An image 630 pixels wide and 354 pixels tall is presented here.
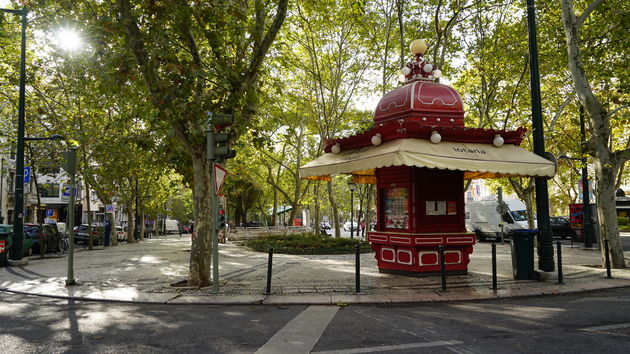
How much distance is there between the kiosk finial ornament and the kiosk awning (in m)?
2.35

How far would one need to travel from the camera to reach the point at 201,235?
382 inches

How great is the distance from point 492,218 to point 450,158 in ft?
69.1

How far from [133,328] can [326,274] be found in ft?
20.0

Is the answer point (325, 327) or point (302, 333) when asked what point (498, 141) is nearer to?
point (325, 327)

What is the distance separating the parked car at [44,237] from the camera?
19.6 m

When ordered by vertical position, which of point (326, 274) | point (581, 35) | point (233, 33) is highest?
point (581, 35)

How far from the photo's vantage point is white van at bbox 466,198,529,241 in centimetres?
2724

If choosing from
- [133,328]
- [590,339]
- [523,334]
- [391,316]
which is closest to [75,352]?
[133,328]

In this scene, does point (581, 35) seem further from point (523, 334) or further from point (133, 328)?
point (133, 328)

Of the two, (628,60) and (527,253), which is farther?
(628,60)

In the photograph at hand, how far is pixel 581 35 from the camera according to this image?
1603 centimetres

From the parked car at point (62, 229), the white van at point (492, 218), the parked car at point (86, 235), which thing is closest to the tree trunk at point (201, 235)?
the parked car at point (62, 229)

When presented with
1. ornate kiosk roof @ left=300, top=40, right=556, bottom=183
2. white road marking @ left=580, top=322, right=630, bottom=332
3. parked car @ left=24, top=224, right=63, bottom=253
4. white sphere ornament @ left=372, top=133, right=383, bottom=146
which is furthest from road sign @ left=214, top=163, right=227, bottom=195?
parked car @ left=24, top=224, right=63, bottom=253

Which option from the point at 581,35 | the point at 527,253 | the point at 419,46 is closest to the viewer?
the point at 527,253
